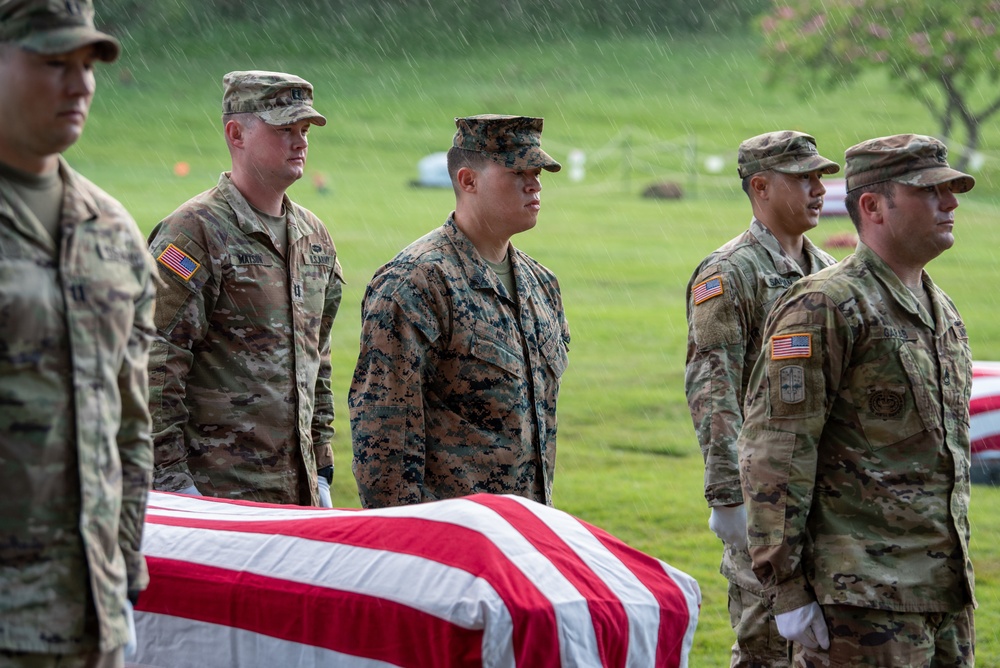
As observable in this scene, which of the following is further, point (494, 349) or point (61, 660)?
point (494, 349)

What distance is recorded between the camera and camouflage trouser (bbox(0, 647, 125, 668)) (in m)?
2.41

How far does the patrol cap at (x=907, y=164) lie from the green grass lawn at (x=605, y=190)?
2.39m

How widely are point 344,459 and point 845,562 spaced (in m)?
6.34

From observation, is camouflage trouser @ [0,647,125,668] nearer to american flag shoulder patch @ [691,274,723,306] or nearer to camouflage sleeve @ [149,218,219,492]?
camouflage sleeve @ [149,218,219,492]

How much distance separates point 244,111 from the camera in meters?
4.71

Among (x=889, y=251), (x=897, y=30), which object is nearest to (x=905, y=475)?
(x=889, y=251)

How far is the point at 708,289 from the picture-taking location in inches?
186

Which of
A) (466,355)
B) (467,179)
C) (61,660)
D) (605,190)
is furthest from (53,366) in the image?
(605,190)

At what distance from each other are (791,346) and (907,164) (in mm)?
602

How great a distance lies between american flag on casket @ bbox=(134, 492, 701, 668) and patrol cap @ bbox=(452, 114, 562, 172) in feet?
4.00

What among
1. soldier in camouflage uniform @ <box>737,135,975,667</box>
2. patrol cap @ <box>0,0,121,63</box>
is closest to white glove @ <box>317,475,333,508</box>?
soldier in camouflage uniform @ <box>737,135,975,667</box>

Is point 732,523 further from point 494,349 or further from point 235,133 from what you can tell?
point 235,133

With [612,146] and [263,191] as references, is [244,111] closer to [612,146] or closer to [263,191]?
[263,191]

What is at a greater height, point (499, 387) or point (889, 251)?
point (889, 251)
